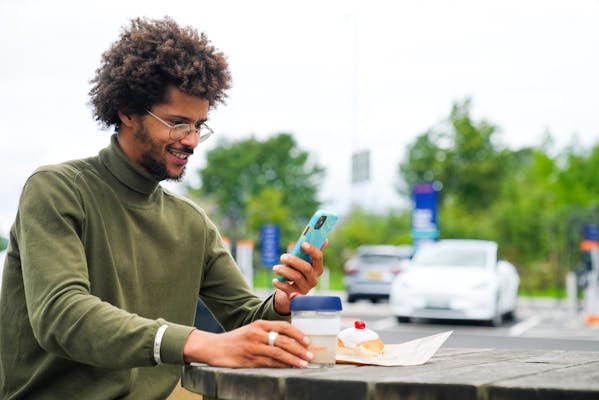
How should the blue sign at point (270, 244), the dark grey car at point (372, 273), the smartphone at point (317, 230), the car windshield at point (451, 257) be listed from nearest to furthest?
the smartphone at point (317, 230) → the car windshield at point (451, 257) → the dark grey car at point (372, 273) → the blue sign at point (270, 244)

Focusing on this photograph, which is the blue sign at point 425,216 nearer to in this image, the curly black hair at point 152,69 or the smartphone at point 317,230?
the curly black hair at point 152,69

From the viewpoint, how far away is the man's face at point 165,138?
108 inches

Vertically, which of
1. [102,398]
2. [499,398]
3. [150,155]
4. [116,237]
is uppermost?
[150,155]

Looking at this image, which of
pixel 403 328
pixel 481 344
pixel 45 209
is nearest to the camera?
pixel 45 209

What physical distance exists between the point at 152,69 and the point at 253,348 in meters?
1.03

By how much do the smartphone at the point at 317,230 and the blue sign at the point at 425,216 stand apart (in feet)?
59.2

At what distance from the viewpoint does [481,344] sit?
12.3m

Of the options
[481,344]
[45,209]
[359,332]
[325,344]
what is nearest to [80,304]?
[45,209]

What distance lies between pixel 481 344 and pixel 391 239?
94.7 feet

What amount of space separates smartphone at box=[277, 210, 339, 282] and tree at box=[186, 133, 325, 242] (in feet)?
216

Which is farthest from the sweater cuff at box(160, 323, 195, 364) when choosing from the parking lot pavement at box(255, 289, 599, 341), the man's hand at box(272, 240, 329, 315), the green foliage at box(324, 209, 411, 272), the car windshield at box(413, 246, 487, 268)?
the green foliage at box(324, 209, 411, 272)

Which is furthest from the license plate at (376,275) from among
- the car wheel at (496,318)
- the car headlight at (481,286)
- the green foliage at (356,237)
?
the green foliage at (356,237)

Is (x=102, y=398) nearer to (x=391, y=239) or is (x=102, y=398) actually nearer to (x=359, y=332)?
(x=359, y=332)

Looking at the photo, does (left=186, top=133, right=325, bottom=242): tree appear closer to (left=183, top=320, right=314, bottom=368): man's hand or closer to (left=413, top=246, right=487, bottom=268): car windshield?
(left=413, top=246, right=487, bottom=268): car windshield
